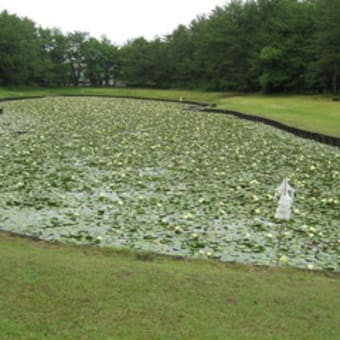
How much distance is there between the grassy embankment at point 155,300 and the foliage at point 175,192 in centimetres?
119

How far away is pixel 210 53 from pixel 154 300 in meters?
56.2

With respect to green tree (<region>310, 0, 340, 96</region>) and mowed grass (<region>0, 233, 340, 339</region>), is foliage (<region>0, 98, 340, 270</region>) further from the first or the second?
green tree (<region>310, 0, 340, 96</region>)

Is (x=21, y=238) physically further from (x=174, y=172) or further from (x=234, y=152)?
(x=234, y=152)

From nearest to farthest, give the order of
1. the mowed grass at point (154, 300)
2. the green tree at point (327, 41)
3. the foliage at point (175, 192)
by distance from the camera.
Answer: the mowed grass at point (154, 300), the foliage at point (175, 192), the green tree at point (327, 41)

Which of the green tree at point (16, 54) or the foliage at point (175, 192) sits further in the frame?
the green tree at point (16, 54)

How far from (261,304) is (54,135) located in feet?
48.6

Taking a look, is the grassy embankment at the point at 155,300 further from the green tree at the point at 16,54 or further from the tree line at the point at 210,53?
the green tree at the point at 16,54

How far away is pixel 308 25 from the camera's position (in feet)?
153

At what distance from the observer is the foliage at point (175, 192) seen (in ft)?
22.1

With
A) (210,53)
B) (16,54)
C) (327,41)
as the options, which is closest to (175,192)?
(327,41)

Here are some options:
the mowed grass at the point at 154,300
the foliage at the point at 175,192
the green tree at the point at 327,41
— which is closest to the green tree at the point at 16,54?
the green tree at the point at 327,41

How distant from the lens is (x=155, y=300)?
4086 mm

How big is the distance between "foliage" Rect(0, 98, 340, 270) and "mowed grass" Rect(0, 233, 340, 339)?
3.82ft

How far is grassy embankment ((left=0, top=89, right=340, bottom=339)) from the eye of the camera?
353 centimetres
